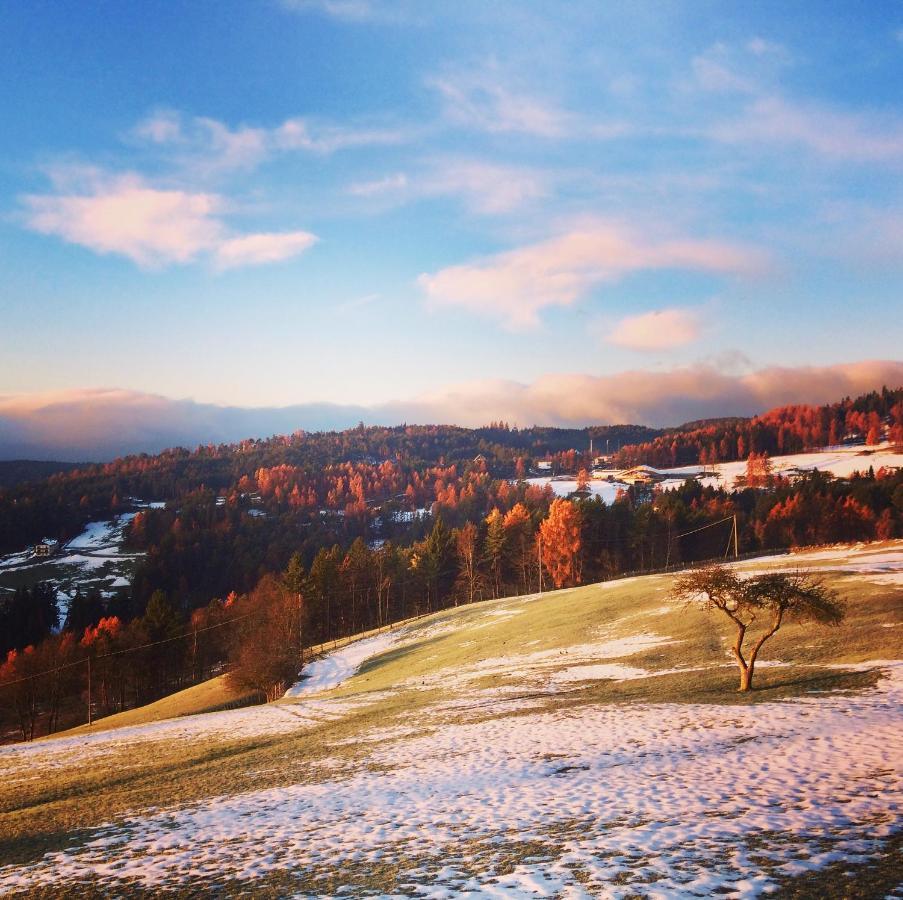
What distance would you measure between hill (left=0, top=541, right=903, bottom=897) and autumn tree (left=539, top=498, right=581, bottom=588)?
6157 centimetres

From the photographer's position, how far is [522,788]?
1864 centimetres

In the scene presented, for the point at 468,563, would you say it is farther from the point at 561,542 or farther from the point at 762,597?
the point at 762,597

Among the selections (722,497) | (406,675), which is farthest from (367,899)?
(722,497)

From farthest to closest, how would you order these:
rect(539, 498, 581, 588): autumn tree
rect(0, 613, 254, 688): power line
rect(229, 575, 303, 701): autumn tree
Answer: rect(539, 498, 581, 588): autumn tree < rect(0, 613, 254, 688): power line < rect(229, 575, 303, 701): autumn tree

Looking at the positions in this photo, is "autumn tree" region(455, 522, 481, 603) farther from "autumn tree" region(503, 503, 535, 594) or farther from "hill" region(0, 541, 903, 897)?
"hill" region(0, 541, 903, 897)

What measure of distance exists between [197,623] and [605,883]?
112m

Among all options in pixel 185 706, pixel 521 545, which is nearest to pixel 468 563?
pixel 521 545

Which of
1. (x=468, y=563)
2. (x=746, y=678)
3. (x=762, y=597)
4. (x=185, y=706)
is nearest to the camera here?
(x=746, y=678)

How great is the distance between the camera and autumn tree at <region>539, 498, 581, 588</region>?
10562 centimetres

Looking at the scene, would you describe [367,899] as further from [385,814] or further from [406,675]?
[406,675]

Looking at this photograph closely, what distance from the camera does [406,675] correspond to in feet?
176

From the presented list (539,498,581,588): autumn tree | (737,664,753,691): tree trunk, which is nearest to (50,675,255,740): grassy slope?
(737,664,753,691): tree trunk

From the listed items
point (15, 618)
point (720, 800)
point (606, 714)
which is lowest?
point (15, 618)

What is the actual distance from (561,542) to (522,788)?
89.0 metres
